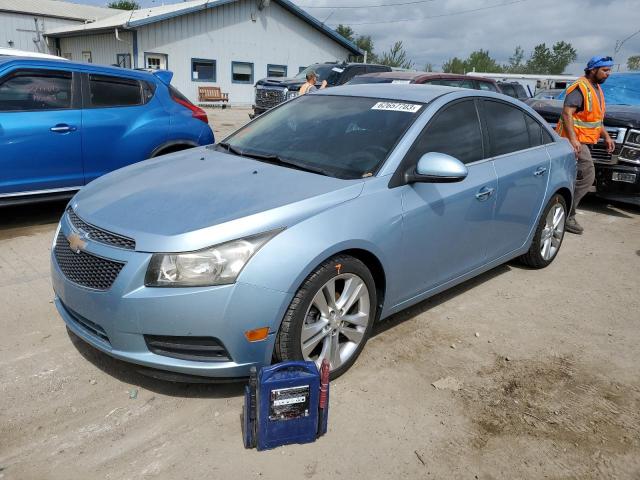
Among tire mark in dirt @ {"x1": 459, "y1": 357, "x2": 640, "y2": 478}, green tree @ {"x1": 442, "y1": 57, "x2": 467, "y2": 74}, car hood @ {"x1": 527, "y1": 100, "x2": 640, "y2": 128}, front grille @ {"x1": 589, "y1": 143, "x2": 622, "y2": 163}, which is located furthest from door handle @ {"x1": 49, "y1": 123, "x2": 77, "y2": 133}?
green tree @ {"x1": 442, "y1": 57, "x2": 467, "y2": 74}

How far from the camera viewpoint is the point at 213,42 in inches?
998

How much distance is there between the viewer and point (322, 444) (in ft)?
8.65

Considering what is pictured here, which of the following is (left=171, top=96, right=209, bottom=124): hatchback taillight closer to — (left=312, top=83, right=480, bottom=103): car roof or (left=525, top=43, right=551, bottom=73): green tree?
(left=312, top=83, right=480, bottom=103): car roof

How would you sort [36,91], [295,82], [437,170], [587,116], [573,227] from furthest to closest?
[295,82], [573,227], [587,116], [36,91], [437,170]

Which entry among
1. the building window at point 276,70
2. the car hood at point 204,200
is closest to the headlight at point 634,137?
the car hood at point 204,200

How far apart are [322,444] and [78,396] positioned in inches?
53.1

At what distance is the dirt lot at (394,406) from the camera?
99.0 inches

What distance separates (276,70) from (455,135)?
Answer: 83.9ft

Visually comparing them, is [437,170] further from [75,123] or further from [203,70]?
[203,70]

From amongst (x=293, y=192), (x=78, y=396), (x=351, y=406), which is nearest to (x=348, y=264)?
(x=293, y=192)

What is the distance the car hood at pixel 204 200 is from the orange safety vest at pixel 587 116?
172 inches

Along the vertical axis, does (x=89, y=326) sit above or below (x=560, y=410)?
above

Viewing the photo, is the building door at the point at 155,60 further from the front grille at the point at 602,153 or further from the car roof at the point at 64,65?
the front grille at the point at 602,153

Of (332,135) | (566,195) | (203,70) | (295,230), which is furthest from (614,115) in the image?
(203,70)
